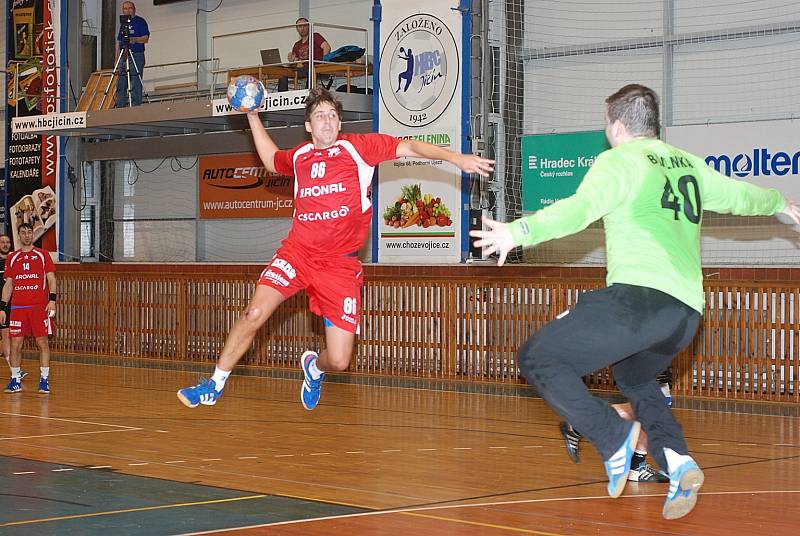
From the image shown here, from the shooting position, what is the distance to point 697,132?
16.3 metres

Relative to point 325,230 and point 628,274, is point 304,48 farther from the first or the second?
point 628,274

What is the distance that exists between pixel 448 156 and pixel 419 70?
419 inches

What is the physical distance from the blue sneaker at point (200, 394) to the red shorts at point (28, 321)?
288 inches

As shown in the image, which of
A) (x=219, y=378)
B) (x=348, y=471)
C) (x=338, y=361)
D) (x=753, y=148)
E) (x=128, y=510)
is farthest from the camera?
(x=753, y=148)

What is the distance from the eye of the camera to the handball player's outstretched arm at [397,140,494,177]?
24.0 feet

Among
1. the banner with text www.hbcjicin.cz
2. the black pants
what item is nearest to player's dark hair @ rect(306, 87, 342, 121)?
the black pants

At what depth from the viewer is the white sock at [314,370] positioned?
29.9 feet

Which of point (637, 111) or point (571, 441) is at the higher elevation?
point (637, 111)

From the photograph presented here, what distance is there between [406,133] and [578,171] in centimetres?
273

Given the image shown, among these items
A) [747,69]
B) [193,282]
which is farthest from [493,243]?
[193,282]

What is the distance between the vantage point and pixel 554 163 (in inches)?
692

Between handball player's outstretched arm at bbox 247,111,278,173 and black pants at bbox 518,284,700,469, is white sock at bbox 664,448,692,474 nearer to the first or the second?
Answer: black pants at bbox 518,284,700,469

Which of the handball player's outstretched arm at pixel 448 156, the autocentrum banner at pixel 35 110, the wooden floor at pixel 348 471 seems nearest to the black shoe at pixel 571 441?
the wooden floor at pixel 348 471

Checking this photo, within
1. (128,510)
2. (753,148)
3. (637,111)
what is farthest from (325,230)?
(753,148)
